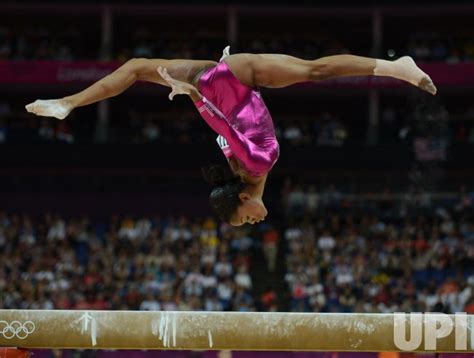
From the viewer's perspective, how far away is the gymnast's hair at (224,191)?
6254mm

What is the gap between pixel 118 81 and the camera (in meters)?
6.46

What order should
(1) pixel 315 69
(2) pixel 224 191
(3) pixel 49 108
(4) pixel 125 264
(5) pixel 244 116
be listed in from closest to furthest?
(3) pixel 49 108 < (2) pixel 224 191 < (1) pixel 315 69 < (5) pixel 244 116 < (4) pixel 125 264

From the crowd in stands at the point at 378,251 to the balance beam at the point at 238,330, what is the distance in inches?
348

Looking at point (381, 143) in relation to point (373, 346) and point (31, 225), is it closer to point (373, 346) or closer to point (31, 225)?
point (31, 225)

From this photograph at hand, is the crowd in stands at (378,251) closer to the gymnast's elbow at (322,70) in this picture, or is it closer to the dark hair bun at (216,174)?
the gymnast's elbow at (322,70)

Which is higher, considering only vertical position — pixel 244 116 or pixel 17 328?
pixel 244 116

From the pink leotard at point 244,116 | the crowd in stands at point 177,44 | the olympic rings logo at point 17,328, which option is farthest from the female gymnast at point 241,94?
the crowd in stands at point 177,44

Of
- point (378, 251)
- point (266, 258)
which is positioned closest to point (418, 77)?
point (378, 251)

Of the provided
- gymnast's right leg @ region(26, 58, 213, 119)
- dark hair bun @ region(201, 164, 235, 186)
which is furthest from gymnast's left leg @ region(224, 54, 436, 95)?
dark hair bun @ region(201, 164, 235, 186)

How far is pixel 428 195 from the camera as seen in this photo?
65.1 ft

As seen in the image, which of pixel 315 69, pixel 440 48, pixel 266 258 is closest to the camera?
pixel 315 69

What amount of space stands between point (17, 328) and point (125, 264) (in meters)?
11.1

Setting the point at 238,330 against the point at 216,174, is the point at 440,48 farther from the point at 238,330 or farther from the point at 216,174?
the point at 238,330

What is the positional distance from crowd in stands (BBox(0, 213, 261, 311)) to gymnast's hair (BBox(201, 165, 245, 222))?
9465 millimetres
